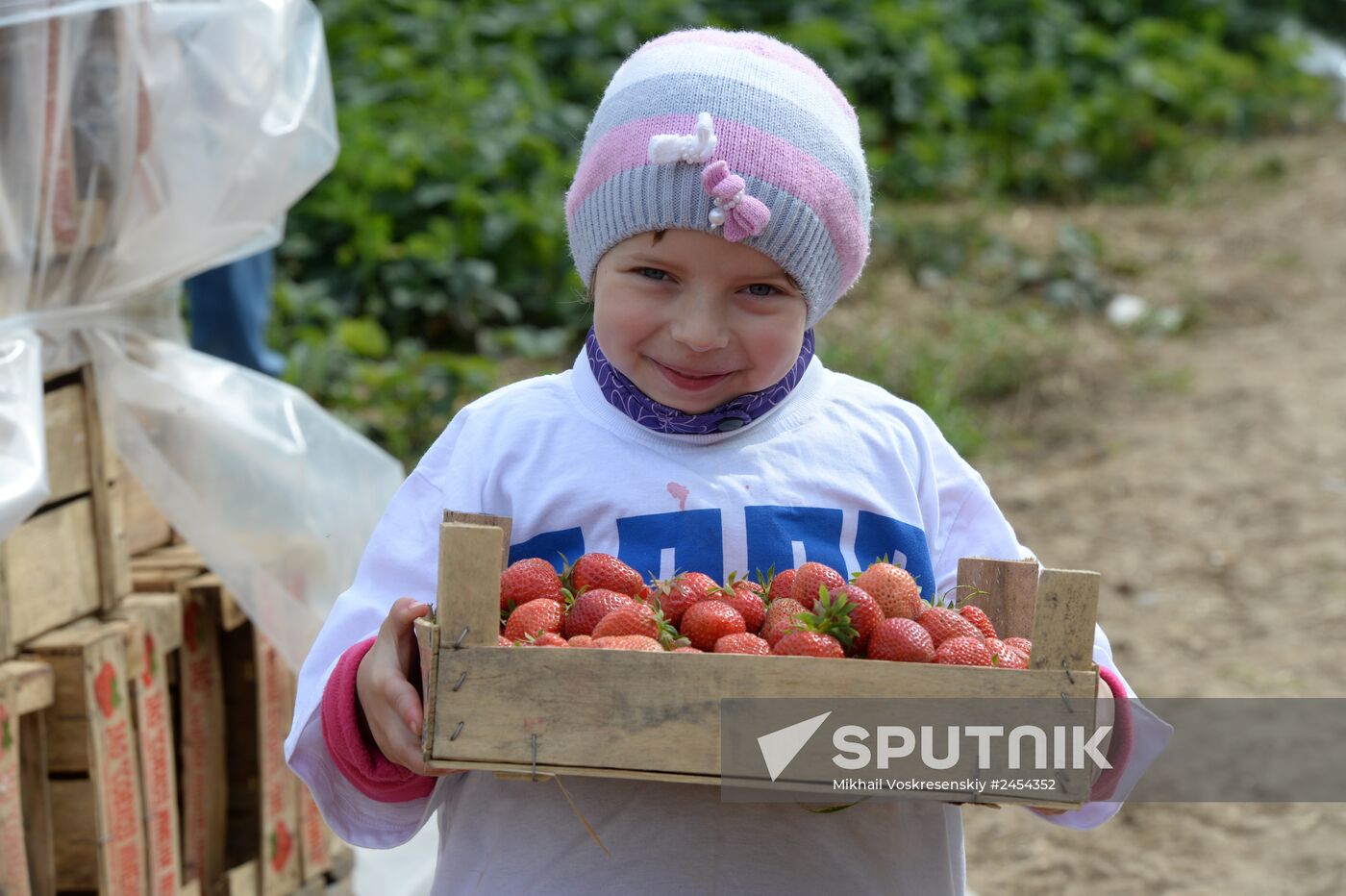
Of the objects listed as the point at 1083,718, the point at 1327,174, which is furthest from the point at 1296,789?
the point at 1327,174

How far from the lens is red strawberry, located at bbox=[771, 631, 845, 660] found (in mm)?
1486

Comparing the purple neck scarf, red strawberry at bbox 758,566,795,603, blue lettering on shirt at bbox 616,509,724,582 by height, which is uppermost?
the purple neck scarf

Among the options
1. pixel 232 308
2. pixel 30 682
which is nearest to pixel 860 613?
pixel 30 682

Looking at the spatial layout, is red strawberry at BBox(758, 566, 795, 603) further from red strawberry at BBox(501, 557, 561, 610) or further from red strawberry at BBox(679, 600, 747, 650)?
red strawberry at BBox(501, 557, 561, 610)

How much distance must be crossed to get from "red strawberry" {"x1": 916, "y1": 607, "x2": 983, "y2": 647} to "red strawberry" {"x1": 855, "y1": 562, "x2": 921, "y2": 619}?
0.9 inches

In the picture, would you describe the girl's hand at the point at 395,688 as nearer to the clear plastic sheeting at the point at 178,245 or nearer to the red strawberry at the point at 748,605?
the red strawberry at the point at 748,605

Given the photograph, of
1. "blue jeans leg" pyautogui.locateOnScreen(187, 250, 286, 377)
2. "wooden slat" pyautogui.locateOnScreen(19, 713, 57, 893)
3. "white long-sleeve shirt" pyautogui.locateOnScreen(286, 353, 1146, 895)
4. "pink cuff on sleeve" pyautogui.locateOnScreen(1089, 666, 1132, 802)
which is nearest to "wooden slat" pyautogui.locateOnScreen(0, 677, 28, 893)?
"wooden slat" pyautogui.locateOnScreen(19, 713, 57, 893)

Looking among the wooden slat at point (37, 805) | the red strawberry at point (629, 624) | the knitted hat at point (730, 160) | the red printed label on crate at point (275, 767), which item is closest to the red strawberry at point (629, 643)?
the red strawberry at point (629, 624)

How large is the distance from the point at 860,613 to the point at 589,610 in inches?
10.5

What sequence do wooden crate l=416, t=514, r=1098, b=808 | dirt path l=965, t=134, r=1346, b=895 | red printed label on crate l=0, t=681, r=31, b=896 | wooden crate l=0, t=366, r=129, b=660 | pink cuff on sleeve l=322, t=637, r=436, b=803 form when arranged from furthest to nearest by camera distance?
dirt path l=965, t=134, r=1346, b=895 → wooden crate l=0, t=366, r=129, b=660 → red printed label on crate l=0, t=681, r=31, b=896 → pink cuff on sleeve l=322, t=637, r=436, b=803 → wooden crate l=416, t=514, r=1098, b=808

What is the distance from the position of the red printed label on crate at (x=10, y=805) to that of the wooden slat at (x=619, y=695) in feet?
3.77

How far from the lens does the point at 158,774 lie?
8.48 feet

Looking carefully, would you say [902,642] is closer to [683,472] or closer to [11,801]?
[683,472]

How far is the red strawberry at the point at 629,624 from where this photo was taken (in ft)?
4.94
